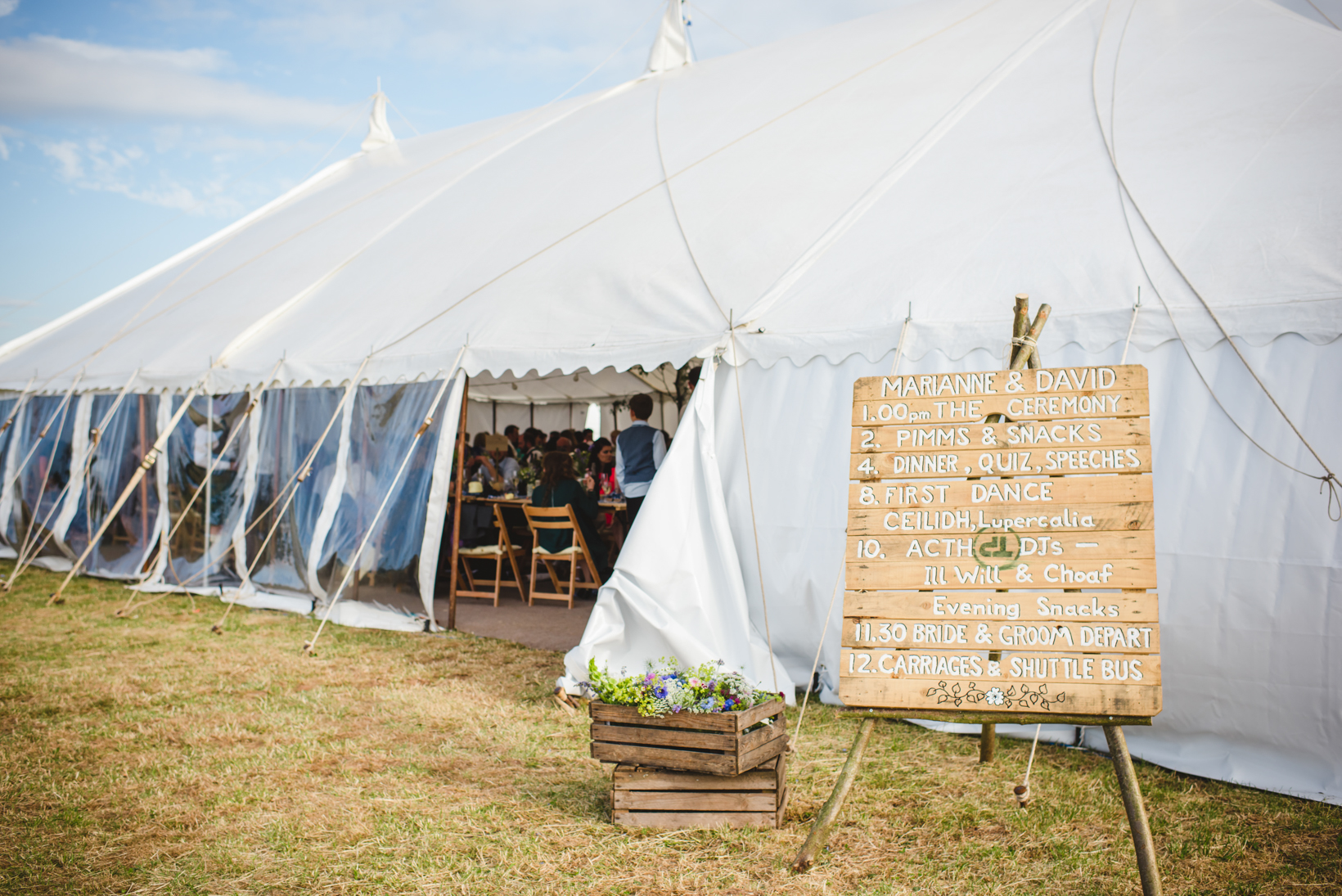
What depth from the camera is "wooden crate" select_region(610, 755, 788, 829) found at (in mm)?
3350

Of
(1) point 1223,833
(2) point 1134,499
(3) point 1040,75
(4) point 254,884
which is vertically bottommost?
(4) point 254,884

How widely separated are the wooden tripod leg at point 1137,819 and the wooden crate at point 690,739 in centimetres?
118

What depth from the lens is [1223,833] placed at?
3.30 m

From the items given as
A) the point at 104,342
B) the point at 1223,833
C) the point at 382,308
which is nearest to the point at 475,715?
the point at 1223,833

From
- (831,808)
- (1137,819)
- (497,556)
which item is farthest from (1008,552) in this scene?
(497,556)

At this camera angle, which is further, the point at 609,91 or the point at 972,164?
the point at 609,91

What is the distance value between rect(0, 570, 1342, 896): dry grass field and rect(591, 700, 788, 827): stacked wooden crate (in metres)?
0.08

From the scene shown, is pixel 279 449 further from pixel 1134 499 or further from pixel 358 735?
pixel 1134 499

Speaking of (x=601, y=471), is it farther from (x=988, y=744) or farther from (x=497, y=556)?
(x=988, y=744)

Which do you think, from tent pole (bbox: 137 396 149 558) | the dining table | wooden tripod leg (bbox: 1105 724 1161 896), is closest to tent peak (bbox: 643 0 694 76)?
the dining table

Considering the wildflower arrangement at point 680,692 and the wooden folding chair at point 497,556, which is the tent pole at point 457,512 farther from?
the wildflower arrangement at point 680,692

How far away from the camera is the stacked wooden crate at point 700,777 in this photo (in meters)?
3.33

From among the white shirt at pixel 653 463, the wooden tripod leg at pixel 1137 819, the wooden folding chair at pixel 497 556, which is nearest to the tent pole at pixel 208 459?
the wooden folding chair at pixel 497 556

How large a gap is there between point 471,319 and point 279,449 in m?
2.38
